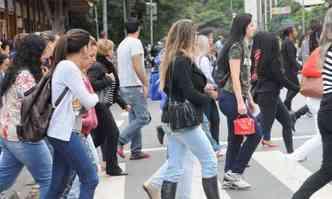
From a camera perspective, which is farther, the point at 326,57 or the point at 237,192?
the point at 237,192

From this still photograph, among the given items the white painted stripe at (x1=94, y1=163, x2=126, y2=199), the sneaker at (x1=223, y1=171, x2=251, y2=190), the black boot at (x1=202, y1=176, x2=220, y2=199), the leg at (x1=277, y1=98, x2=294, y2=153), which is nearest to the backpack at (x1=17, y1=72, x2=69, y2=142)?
the black boot at (x1=202, y1=176, x2=220, y2=199)

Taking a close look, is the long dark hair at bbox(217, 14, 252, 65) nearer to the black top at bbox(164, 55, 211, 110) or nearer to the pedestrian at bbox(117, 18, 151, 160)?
the black top at bbox(164, 55, 211, 110)

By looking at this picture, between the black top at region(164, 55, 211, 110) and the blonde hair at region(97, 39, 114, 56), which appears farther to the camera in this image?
the blonde hair at region(97, 39, 114, 56)

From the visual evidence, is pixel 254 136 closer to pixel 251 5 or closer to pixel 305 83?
pixel 305 83

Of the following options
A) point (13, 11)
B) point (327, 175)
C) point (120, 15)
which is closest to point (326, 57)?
point (327, 175)

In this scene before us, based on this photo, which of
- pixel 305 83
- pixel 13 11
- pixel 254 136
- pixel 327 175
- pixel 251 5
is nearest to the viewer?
pixel 327 175

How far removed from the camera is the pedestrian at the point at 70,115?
5.02 m

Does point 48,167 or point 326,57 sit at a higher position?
point 326,57

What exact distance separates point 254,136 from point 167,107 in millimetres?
1432

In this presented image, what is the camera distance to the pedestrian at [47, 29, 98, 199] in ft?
16.5

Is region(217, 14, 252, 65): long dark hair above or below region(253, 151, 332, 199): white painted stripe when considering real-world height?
above

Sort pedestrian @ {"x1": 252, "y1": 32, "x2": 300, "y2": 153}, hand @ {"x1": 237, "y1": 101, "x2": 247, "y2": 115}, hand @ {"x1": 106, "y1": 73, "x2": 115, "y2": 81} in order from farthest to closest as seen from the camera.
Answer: pedestrian @ {"x1": 252, "y1": 32, "x2": 300, "y2": 153}, hand @ {"x1": 106, "y1": 73, "x2": 115, "y2": 81}, hand @ {"x1": 237, "y1": 101, "x2": 247, "y2": 115}

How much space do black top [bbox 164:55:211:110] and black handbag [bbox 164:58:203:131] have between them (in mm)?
35

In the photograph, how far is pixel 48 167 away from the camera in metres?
5.72
